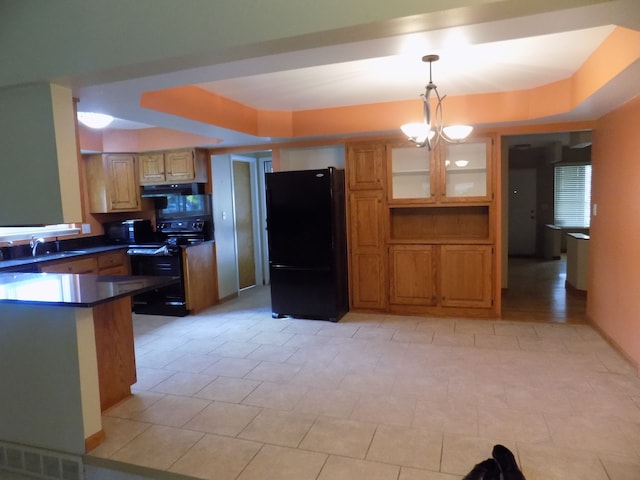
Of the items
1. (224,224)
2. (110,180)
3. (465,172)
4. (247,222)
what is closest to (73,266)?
(110,180)

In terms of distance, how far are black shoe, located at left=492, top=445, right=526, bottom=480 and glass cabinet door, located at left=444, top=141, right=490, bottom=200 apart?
10.1ft

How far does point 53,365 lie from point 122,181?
11.8ft

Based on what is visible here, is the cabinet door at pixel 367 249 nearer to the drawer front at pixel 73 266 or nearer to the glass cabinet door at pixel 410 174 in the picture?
the glass cabinet door at pixel 410 174

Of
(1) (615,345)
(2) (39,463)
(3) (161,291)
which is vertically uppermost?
(3) (161,291)

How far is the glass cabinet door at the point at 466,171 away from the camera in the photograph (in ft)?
Result: 15.5

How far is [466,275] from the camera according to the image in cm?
475

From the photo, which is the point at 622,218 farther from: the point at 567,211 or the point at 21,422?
the point at 567,211

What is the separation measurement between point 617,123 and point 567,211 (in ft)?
20.3

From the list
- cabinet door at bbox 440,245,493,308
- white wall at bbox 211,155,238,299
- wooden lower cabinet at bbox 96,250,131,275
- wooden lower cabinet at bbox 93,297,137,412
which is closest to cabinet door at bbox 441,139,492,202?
cabinet door at bbox 440,245,493,308

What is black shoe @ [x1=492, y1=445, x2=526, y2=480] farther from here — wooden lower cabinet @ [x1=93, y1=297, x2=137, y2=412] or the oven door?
the oven door

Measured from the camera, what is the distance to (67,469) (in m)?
2.42

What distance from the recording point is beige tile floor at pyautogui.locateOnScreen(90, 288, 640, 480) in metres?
2.26

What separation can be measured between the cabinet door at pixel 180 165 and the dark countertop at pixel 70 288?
98.0 inches

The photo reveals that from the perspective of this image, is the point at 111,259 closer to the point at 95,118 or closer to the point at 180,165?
the point at 180,165
